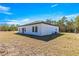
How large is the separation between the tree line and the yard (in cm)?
14

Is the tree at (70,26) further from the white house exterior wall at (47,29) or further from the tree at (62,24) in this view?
the white house exterior wall at (47,29)

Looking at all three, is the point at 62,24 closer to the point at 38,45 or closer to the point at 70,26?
the point at 70,26

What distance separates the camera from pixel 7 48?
6211 mm

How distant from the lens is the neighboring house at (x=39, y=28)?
6336mm

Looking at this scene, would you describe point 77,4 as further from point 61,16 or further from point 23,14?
point 23,14

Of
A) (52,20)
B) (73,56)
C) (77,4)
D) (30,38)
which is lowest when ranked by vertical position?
(73,56)

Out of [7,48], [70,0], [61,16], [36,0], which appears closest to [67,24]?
[61,16]

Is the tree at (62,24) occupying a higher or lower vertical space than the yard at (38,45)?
higher

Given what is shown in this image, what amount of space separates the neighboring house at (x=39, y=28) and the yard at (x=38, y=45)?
151 mm

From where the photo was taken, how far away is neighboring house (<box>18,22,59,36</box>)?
6.34 meters

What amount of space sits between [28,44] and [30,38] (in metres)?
0.19

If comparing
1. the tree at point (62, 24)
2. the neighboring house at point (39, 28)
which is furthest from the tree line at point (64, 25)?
the neighboring house at point (39, 28)

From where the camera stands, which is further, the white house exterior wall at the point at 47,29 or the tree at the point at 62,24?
the white house exterior wall at the point at 47,29

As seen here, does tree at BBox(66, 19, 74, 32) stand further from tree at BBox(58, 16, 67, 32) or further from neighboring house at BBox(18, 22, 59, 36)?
neighboring house at BBox(18, 22, 59, 36)
